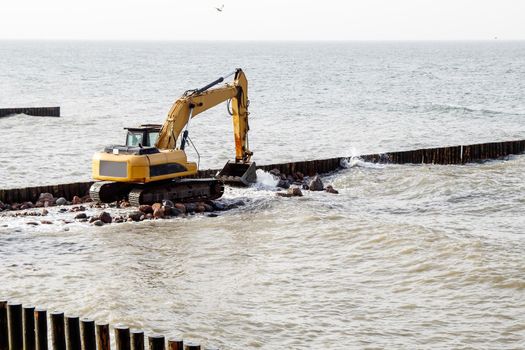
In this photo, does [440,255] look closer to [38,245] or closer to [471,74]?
[38,245]

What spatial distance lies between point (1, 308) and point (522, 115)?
56356 millimetres

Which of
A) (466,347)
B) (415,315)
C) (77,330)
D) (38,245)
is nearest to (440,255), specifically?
(415,315)

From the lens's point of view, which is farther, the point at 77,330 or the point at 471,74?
the point at 471,74

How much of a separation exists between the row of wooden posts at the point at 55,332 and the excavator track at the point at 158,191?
12.0 meters

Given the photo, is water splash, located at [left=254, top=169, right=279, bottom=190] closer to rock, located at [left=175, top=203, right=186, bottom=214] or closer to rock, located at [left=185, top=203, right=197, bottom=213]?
rock, located at [left=185, top=203, right=197, bottom=213]

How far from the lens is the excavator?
23.2 metres

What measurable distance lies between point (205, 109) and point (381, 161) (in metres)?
10.9

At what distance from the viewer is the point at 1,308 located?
39.1ft

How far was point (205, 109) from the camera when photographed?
26062 mm

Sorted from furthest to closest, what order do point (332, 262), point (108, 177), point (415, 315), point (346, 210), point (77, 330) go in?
1. point (346, 210)
2. point (108, 177)
3. point (332, 262)
4. point (415, 315)
5. point (77, 330)

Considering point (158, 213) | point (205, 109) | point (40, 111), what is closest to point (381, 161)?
point (205, 109)

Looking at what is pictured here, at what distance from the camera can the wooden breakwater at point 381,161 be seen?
25.9m

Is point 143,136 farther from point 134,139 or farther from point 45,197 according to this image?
point 45,197

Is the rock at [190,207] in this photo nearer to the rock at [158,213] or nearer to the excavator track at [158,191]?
the excavator track at [158,191]
